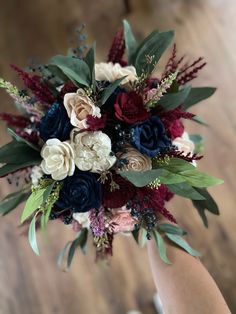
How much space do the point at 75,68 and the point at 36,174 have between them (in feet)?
0.92

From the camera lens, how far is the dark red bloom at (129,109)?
36.0 inches

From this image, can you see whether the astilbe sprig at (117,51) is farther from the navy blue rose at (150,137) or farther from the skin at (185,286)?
the skin at (185,286)

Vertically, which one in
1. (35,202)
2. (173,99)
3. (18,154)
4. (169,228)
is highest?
(173,99)

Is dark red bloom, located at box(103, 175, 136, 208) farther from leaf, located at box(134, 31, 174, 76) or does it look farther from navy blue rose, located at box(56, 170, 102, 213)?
leaf, located at box(134, 31, 174, 76)

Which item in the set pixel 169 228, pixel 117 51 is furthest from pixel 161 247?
pixel 117 51

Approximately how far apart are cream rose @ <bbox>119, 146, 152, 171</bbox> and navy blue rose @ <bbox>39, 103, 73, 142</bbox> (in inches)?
5.6

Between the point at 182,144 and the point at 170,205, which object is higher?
the point at 182,144

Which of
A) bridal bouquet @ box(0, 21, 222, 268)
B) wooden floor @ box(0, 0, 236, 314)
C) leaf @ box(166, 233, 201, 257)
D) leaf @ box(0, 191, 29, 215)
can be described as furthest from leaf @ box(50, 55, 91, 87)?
wooden floor @ box(0, 0, 236, 314)

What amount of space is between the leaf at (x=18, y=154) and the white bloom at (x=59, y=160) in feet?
0.29

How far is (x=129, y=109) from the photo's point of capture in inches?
36.2

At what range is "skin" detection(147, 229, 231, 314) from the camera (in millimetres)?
960

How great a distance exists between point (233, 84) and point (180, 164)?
133cm

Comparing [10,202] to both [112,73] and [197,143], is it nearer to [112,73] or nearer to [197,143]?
[112,73]

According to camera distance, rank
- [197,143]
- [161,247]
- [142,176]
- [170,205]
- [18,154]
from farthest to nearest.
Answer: [170,205] < [197,143] < [161,247] < [18,154] < [142,176]
